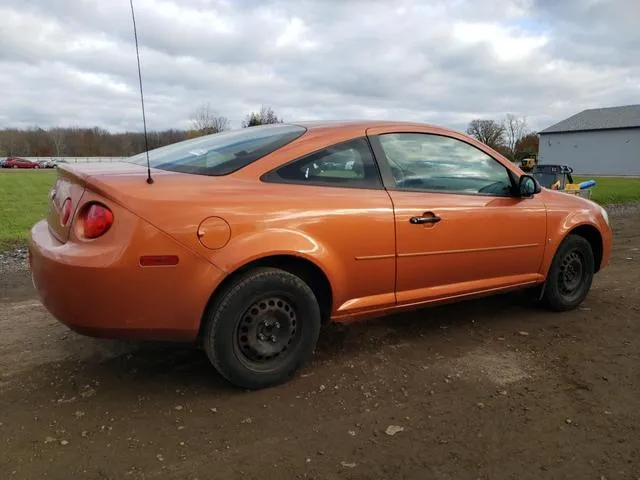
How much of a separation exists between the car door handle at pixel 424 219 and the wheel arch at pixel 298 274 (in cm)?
74

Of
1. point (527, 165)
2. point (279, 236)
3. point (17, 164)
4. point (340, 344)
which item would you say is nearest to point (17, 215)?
point (340, 344)

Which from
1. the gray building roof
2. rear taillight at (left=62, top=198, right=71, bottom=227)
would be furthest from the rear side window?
the gray building roof

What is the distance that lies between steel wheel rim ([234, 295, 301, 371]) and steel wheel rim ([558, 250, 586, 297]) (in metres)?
2.69

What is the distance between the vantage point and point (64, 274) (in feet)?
9.04

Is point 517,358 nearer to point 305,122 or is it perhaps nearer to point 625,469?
point 625,469

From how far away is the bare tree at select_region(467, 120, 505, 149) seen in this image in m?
70.6

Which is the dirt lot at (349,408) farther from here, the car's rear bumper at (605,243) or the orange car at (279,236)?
the car's rear bumper at (605,243)

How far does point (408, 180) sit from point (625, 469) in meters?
2.07

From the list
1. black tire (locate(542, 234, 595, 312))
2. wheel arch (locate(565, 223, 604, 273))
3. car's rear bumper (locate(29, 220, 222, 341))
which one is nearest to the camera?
car's rear bumper (locate(29, 220, 222, 341))

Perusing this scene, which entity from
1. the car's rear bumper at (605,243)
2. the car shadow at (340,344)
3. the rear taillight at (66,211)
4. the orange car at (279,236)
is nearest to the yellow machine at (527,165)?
the car's rear bumper at (605,243)

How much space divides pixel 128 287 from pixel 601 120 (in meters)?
57.1

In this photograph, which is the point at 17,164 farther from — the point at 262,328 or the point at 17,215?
the point at 262,328

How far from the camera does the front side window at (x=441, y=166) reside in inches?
147

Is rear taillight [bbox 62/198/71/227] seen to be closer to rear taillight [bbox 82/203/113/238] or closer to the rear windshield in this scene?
rear taillight [bbox 82/203/113/238]
